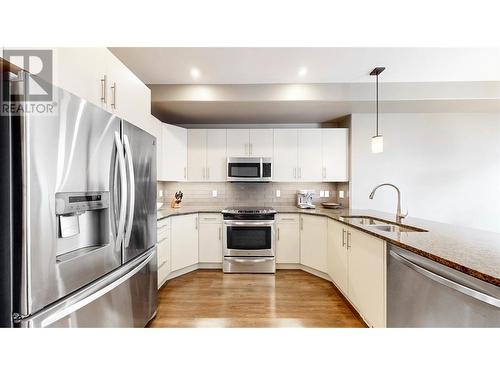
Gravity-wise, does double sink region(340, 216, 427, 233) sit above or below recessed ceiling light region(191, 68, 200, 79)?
below

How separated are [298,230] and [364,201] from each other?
1.11 m

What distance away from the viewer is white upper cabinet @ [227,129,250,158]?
12.0 feet

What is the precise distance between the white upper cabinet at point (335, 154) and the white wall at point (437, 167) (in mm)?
144

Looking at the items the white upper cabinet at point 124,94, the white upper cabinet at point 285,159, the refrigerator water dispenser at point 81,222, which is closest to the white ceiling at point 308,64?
the white upper cabinet at point 124,94

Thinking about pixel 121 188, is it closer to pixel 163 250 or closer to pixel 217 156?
pixel 163 250

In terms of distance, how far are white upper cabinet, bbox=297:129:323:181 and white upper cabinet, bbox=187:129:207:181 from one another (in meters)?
1.50

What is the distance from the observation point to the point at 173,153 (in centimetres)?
348

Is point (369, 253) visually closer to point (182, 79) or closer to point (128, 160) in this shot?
point (128, 160)

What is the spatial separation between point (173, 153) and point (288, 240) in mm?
2136

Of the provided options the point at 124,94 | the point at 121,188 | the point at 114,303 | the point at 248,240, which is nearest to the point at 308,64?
the point at 124,94

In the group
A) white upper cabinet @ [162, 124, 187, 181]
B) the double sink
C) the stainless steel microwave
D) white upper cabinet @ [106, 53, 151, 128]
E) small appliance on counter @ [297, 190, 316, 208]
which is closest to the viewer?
white upper cabinet @ [106, 53, 151, 128]

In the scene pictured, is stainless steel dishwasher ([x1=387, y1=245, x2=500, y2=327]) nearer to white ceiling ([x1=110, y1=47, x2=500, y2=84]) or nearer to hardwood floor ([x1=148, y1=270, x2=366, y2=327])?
hardwood floor ([x1=148, y1=270, x2=366, y2=327])

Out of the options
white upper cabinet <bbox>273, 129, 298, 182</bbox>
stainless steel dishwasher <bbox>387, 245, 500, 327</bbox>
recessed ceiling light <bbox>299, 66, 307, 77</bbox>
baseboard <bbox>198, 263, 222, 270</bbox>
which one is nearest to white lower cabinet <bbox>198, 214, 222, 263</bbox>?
baseboard <bbox>198, 263, 222, 270</bbox>

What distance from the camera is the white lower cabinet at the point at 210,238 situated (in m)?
3.36
